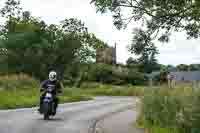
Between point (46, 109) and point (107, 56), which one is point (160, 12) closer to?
point (46, 109)

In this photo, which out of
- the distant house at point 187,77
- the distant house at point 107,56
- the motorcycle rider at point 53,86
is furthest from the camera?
the distant house at point 107,56

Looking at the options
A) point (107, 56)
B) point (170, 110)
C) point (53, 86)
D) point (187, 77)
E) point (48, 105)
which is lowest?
point (48, 105)

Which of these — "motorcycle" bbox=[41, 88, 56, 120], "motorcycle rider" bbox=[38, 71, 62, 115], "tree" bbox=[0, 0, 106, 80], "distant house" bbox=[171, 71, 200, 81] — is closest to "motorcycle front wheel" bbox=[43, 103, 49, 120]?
"motorcycle" bbox=[41, 88, 56, 120]

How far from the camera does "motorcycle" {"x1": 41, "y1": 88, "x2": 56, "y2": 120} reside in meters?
19.9

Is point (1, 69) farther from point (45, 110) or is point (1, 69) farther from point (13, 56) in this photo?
point (45, 110)

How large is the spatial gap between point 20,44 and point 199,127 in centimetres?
6129

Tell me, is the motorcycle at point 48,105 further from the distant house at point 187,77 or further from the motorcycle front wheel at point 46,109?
the distant house at point 187,77

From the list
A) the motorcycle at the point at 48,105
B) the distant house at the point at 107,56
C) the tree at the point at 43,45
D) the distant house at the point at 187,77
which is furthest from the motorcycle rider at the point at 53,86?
the distant house at the point at 107,56

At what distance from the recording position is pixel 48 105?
20.0 m

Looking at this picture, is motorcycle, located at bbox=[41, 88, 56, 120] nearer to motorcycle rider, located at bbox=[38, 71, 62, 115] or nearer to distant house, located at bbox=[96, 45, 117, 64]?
motorcycle rider, located at bbox=[38, 71, 62, 115]

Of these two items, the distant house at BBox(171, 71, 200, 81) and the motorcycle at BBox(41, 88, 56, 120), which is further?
the motorcycle at BBox(41, 88, 56, 120)

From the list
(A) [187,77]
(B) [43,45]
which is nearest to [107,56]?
(B) [43,45]

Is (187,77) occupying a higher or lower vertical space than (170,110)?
higher

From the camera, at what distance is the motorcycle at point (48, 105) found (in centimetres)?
1992
